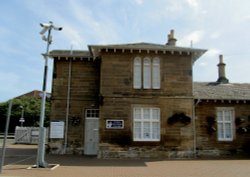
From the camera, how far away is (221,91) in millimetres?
19922

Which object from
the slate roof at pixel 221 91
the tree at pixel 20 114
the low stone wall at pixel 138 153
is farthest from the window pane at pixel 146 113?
the tree at pixel 20 114

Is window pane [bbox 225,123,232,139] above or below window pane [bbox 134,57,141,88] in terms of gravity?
below

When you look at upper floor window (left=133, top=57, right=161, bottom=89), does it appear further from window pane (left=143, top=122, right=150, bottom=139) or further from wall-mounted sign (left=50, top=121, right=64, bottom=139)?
wall-mounted sign (left=50, top=121, right=64, bottom=139)

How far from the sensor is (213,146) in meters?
18.2

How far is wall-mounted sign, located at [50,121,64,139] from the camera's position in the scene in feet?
58.6

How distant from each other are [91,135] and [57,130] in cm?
204

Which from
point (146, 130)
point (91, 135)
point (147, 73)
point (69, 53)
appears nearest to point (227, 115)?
point (146, 130)

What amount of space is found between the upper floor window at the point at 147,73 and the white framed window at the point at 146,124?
1364 mm

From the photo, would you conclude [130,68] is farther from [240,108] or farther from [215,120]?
[240,108]

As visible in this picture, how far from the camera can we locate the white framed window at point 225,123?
18.5 m

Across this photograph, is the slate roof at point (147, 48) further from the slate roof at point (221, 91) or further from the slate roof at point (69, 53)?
the slate roof at point (221, 91)

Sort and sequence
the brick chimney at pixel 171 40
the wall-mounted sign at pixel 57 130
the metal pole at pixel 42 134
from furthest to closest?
the brick chimney at pixel 171 40 → the wall-mounted sign at pixel 57 130 → the metal pole at pixel 42 134

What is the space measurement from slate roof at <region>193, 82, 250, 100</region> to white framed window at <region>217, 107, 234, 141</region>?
0.85 metres

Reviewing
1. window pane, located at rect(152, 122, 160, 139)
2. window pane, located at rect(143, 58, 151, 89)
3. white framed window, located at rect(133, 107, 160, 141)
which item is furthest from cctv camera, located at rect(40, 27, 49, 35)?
window pane, located at rect(152, 122, 160, 139)
